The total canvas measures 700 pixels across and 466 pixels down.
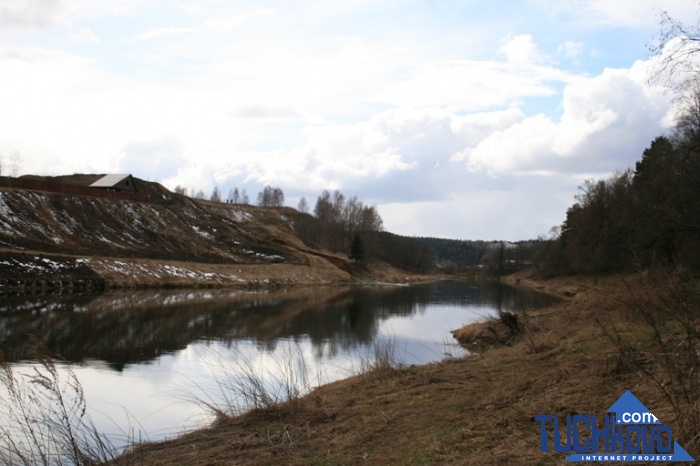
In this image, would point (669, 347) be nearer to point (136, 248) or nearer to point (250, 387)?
point (250, 387)

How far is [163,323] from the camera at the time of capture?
96.2 ft

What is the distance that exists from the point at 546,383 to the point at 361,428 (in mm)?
2940

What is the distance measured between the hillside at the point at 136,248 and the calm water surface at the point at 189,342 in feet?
26.4

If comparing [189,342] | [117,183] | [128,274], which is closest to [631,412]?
[189,342]

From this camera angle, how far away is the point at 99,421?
11.8 m

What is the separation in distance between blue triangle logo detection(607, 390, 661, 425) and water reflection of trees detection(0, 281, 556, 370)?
1514 centimetres

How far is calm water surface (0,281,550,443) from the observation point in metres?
13.5

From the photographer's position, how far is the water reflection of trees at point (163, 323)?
21516 mm

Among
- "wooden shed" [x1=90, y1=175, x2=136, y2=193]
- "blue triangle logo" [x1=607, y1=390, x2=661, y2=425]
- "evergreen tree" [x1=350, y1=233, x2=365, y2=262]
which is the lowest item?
"blue triangle logo" [x1=607, y1=390, x2=661, y2=425]

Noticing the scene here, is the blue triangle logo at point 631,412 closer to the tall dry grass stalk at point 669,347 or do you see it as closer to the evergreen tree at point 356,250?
the tall dry grass stalk at point 669,347

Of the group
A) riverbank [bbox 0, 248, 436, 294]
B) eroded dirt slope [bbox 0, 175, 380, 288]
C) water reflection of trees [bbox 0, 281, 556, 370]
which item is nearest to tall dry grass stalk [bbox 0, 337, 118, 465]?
water reflection of trees [bbox 0, 281, 556, 370]

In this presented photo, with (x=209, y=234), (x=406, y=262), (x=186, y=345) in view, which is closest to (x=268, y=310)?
(x=186, y=345)

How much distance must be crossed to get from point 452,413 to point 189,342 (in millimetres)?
16895

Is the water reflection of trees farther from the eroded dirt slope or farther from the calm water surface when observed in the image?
the eroded dirt slope
